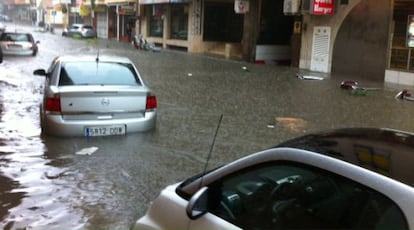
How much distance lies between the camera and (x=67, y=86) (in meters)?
8.21

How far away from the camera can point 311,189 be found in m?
2.64

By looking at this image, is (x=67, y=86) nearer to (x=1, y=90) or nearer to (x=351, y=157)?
(x=351, y=157)

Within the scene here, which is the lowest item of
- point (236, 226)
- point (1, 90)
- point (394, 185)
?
point (1, 90)

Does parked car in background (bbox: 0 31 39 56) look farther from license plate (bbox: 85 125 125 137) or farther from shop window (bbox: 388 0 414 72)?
license plate (bbox: 85 125 125 137)

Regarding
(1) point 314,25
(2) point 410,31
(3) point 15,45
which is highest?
(1) point 314,25

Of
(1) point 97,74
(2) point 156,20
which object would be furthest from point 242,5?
(1) point 97,74

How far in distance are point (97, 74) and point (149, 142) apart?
4.42 ft

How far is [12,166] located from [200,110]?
5501mm

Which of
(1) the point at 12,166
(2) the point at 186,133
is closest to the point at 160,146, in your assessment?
(2) the point at 186,133

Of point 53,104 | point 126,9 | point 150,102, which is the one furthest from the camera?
point 126,9

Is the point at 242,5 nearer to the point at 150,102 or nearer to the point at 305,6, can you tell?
the point at 305,6

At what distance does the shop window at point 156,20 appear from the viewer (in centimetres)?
4197

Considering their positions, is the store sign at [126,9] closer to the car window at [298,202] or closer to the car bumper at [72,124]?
the car bumper at [72,124]

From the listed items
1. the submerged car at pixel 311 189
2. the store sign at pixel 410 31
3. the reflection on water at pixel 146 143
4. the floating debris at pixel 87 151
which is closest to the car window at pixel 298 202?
the submerged car at pixel 311 189
